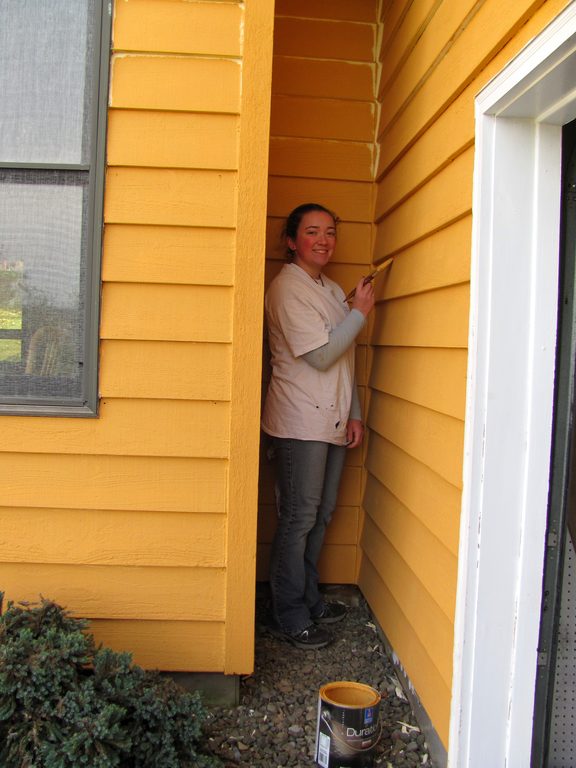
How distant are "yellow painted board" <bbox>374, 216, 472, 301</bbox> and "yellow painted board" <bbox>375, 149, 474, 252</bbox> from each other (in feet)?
0.10

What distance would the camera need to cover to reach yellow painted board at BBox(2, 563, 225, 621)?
244 cm

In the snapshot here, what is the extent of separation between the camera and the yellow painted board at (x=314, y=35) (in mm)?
3229

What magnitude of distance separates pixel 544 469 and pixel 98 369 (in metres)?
1.43

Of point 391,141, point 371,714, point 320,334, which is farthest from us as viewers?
point 391,141

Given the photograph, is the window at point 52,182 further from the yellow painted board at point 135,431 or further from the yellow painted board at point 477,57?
the yellow painted board at point 477,57

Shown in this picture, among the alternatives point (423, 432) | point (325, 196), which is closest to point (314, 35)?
point (325, 196)

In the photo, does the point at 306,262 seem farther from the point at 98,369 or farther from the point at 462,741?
the point at 462,741

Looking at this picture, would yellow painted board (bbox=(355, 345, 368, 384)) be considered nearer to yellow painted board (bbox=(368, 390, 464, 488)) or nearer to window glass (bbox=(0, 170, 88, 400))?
yellow painted board (bbox=(368, 390, 464, 488))

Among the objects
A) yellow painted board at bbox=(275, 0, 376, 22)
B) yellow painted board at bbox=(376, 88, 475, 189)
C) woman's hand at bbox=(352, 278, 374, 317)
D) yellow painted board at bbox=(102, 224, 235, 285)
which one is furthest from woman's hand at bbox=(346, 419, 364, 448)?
yellow painted board at bbox=(275, 0, 376, 22)

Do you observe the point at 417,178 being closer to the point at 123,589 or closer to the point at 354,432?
the point at 354,432

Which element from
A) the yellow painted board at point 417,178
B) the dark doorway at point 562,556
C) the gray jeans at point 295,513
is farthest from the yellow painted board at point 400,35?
the gray jeans at point 295,513

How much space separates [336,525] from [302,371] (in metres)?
0.88

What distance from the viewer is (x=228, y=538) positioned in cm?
244

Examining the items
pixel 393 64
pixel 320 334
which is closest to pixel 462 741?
pixel 320 334
